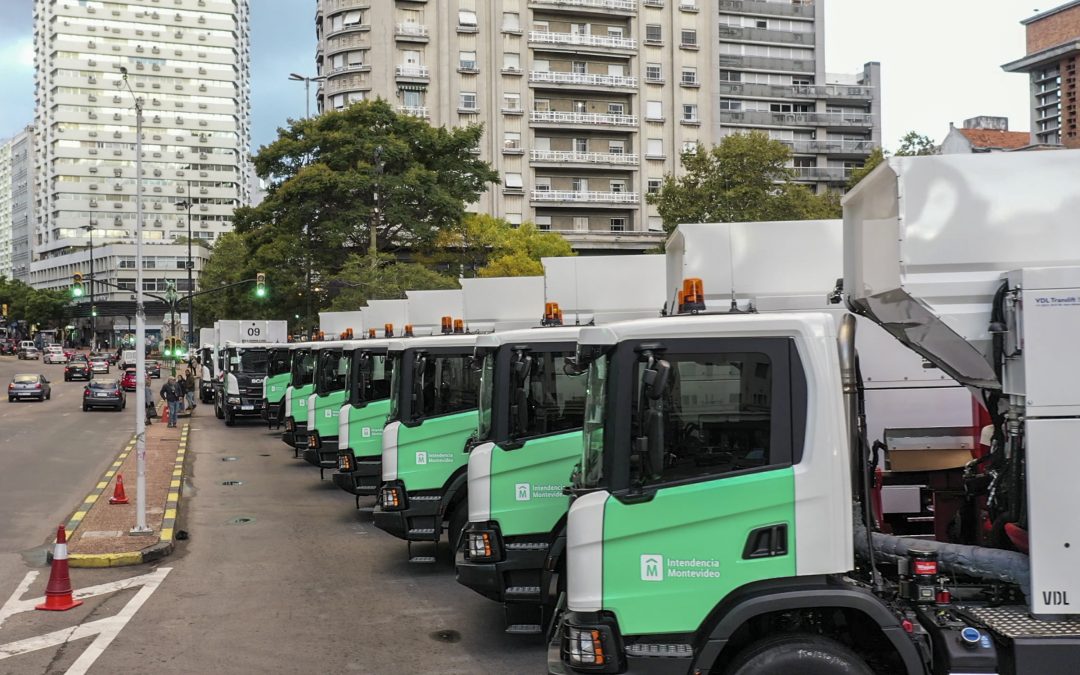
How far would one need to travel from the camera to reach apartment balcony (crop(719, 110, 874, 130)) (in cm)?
8561

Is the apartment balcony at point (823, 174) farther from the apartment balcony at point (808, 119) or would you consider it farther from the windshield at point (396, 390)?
the windshield at point (396, 390)

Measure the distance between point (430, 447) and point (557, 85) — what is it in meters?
56.9

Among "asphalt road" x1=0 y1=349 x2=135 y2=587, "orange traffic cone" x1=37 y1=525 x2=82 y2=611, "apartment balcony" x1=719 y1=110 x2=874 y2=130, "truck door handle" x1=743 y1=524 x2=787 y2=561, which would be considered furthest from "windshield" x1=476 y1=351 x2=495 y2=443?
"apartment balcony" x1=719 y1=110 x2=874 y2=130

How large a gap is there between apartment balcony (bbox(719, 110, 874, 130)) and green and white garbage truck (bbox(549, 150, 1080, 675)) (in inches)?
3261

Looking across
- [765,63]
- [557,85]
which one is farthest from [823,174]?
[557,85]

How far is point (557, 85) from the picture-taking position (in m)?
65.4

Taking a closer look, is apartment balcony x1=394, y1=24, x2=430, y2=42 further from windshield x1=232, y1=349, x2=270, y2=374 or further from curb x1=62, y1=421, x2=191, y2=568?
curb x1=62, y1=421, x2=191, y2=568

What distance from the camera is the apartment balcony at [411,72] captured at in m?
64.2

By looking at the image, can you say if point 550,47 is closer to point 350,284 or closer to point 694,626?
point 350,284

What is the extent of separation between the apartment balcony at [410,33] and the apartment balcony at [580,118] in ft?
28.6

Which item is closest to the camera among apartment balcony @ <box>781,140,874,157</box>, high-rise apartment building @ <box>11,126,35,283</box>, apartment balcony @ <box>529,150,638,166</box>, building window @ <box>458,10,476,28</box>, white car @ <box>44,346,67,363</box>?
building window @ <box>458,10,476,28</box>

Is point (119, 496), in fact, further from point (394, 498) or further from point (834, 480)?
point (834, 480)

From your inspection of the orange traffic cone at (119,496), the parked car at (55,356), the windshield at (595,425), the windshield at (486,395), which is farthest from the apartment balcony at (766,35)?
the windshield at (595,425)

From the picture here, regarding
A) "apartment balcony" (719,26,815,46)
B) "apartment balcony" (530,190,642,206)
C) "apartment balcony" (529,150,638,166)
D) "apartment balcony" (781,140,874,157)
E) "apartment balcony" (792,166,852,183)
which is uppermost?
"apartment balcony" (719,26,815,46)
